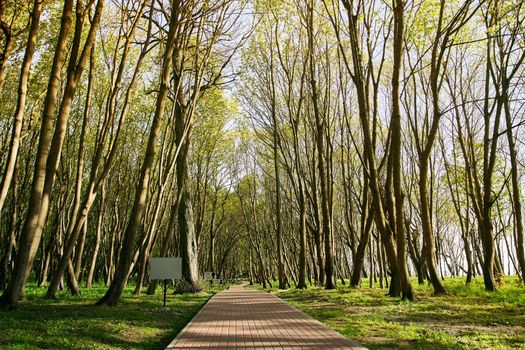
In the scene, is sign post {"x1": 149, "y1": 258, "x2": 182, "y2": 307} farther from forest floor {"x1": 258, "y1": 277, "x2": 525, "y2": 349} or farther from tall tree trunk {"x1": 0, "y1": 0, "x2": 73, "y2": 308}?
tall tree trunk {"x1": 0, "y1": 0, "x2": 73, "y2": 308}

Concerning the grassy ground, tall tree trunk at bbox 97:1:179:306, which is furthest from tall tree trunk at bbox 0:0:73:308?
tall tree trunk at bbox 97:1:179:306

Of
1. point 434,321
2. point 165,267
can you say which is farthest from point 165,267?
point 434,321

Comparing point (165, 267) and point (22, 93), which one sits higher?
point (22, 93)

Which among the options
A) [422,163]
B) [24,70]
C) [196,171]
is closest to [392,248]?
[422,163]

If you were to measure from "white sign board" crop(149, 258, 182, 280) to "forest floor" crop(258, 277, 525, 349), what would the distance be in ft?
14.6

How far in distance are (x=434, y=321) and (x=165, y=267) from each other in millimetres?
7835

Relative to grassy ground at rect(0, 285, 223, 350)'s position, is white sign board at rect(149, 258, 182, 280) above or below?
above

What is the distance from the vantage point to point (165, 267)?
1285cm

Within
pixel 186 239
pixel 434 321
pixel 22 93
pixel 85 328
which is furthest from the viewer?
pixel 186 239

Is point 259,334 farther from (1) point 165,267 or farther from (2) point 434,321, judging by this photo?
(1) point 165,267

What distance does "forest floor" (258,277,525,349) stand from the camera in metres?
6.35

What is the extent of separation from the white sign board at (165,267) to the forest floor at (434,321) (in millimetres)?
4463

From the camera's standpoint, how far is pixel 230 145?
32.2 metres

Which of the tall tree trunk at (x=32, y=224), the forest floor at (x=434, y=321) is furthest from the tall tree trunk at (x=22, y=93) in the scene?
the forest floor at (x=434, y=321)
